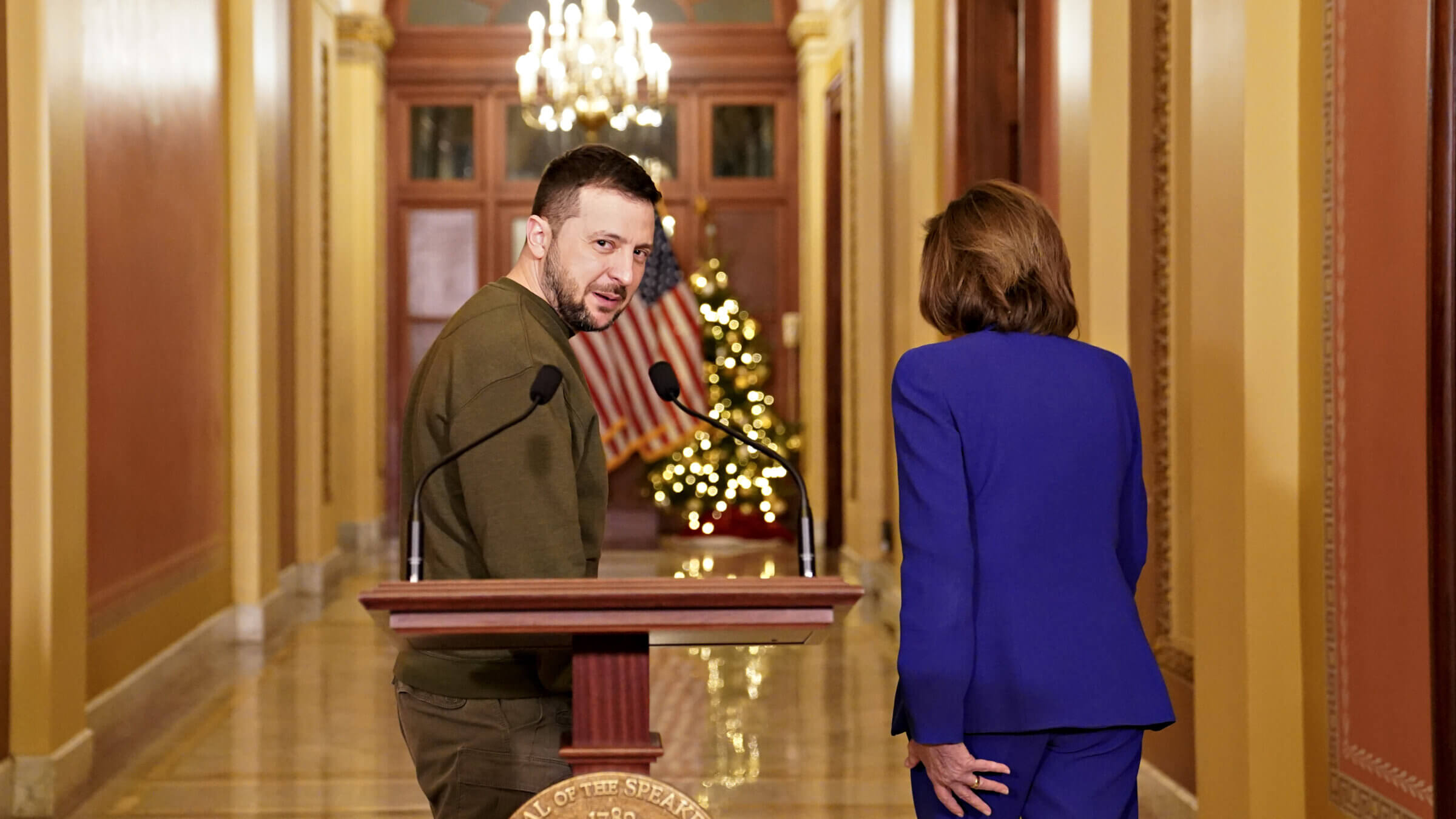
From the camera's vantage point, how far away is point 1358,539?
119 inches

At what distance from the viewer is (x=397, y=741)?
5344 mm

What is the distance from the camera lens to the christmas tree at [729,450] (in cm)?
1099

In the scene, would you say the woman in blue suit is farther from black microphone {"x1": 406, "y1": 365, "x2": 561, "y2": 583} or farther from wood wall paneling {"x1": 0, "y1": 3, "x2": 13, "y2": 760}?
wood wall paneling {"x1": 0, "y1": 3, "x2": 13, "y2": 760}

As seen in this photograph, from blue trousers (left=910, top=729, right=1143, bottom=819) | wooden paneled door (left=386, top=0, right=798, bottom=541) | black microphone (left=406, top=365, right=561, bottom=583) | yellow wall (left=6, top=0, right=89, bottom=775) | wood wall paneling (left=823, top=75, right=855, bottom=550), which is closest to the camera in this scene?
black microphone (left=406, top=365, right=561, bottom=583)

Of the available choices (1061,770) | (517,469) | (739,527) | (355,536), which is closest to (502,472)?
(517,469)

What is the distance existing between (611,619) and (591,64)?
804 cm

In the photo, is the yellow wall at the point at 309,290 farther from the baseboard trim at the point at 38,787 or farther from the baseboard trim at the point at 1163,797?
the baseboard trim at the point at 1163,797

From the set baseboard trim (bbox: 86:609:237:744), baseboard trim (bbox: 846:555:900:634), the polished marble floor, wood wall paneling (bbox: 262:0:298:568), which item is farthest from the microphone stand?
wood wall paneling (bbox: 262:0:298:568)

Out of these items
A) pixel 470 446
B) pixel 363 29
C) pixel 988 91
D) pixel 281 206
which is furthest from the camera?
pixel 363 29

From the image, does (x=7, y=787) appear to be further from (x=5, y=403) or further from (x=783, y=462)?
(x=783, y=462)

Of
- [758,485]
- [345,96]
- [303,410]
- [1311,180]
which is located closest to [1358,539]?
[1311,180]

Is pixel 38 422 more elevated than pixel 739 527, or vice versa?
pixel 38 422

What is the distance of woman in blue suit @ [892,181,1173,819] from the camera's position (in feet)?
6.45

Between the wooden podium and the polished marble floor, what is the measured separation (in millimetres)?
2776
